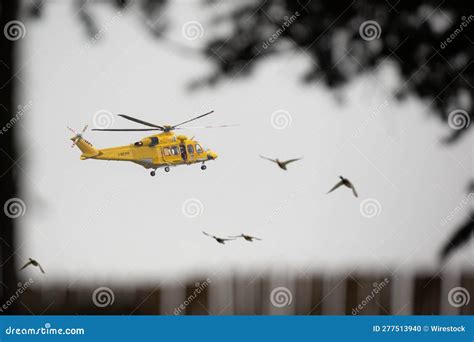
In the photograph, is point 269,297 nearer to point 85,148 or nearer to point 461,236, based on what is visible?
point 461,236

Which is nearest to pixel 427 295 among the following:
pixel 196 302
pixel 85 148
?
pixel 196 302

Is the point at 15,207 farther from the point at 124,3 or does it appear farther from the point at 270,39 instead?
the point at 270,39

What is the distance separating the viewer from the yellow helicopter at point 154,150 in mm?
5203

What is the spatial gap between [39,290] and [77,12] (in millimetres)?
2024

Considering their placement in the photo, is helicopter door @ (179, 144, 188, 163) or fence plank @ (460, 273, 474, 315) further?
fence plank @ (460, 273, 474, 315)

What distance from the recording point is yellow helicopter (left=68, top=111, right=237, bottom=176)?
17.1 feet

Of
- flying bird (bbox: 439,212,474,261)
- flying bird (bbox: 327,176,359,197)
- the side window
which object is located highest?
the side window

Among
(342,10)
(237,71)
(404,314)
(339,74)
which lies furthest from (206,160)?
(404,314)

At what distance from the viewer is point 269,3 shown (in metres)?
5.23

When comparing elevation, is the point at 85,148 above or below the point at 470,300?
above

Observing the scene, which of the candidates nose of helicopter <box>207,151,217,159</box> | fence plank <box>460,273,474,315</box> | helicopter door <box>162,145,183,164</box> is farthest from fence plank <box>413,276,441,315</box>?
helicopter door <box>162,145,183,164</box>

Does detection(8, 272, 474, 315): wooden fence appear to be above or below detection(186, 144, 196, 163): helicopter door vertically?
below

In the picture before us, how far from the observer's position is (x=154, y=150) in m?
5.22

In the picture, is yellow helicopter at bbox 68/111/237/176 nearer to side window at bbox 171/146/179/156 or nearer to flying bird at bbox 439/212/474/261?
side window at bbox 171/146/179/156
